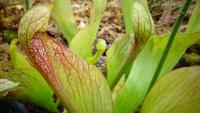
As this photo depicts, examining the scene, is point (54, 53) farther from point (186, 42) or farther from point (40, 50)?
point (186, 42)

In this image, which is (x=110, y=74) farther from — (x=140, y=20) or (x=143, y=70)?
(x=140, y=20)

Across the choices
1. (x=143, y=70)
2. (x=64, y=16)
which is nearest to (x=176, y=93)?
(x=143, y=70)

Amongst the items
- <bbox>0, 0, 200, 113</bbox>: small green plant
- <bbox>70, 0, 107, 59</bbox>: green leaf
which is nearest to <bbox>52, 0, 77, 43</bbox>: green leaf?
<bbox>70, 0, 107, 59</bbox>: green leaf

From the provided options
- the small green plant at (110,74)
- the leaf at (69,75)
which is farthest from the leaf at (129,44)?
the leaf at (69,75)

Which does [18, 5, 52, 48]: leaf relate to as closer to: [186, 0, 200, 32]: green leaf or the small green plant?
the small green plant

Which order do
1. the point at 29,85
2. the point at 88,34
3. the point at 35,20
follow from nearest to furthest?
the point at 35,20, the point at 29,85, the point at 88,34

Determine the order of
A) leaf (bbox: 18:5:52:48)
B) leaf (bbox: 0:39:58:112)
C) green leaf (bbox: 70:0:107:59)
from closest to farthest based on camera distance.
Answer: leaf (bbox: 18:5:52:48) → leaf (bbox: 0:39:58:112) → green leaf (bbox: 70:0:107:59)

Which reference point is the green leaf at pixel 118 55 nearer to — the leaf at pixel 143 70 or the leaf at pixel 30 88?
the leaf at pixel 143 70
